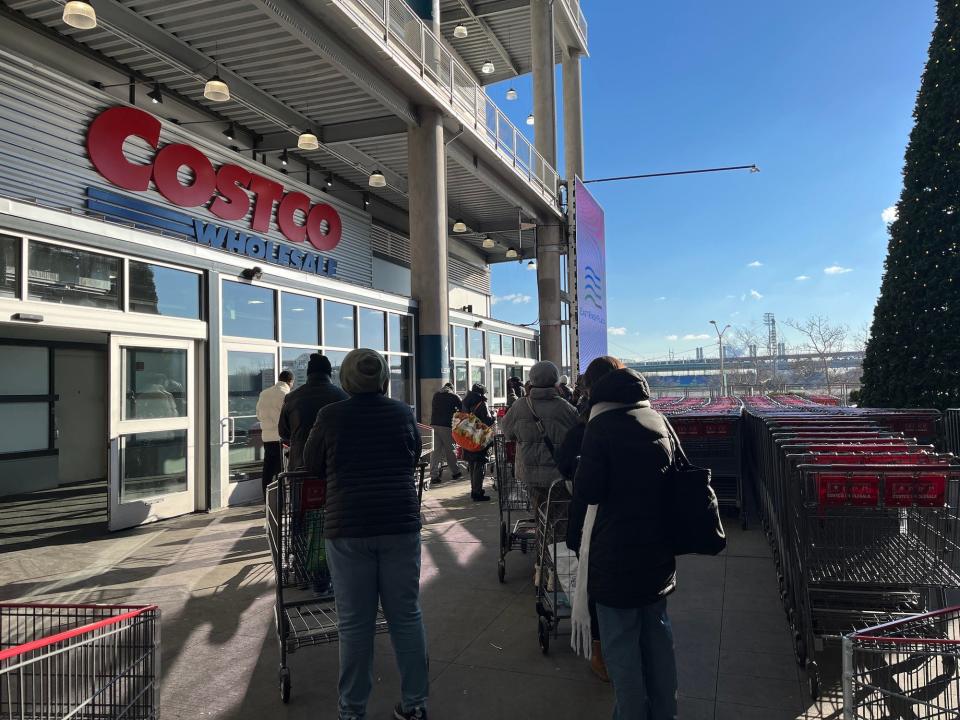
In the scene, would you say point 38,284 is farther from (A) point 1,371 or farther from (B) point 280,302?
(A) point 1,371

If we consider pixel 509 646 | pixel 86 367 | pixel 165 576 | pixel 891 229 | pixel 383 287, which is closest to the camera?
pixel 509 646

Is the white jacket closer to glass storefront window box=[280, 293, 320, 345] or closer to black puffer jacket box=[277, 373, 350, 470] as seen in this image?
glass storefront window box=[280, 293, 320, 345]

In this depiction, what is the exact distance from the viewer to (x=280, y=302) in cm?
1023

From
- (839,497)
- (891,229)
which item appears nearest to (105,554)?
(839,497)

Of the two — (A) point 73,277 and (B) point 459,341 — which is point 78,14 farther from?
(B) point 459,341

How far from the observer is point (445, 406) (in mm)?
10516

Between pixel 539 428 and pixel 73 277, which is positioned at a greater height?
pixel 73 277

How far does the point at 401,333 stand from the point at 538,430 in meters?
9.26

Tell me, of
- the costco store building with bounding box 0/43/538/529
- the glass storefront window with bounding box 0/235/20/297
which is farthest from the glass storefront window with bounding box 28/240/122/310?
the glass storefront window with bounding box 0/235/20/297

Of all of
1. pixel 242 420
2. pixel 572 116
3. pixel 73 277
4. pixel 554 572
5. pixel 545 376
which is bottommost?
pixel 554 572

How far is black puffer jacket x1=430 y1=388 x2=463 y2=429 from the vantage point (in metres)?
10.5

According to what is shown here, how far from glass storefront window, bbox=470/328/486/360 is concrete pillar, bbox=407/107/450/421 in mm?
5005

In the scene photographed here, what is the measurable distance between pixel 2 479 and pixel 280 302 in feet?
17.2

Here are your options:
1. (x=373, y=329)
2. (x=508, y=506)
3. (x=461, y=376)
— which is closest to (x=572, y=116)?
(x=461, y=376)
